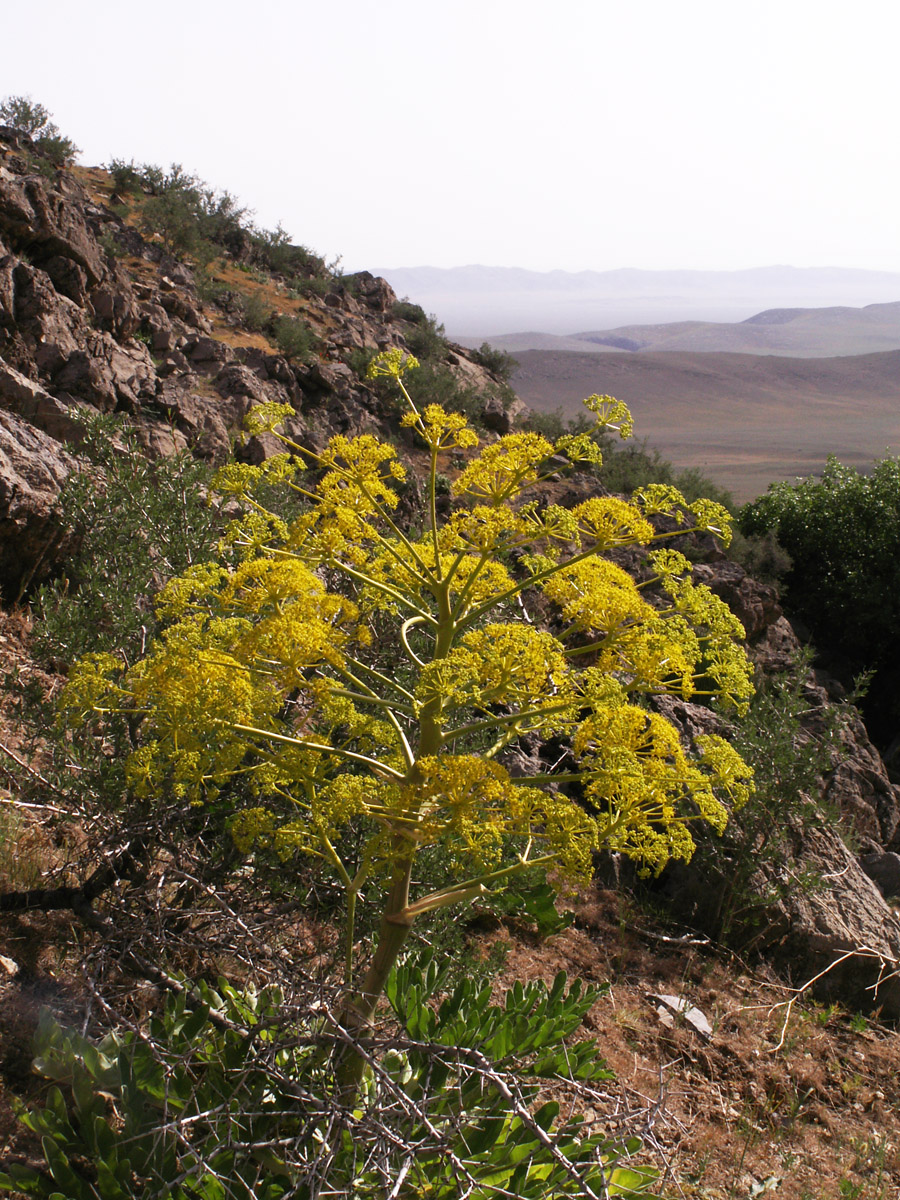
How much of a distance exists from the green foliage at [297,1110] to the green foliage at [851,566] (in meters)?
13.1

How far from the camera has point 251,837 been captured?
222 cm

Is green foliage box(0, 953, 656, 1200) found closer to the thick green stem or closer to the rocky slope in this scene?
the thick green stem

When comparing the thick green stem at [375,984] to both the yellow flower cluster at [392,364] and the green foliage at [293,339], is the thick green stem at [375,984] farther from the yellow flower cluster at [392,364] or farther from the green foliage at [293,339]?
the green foliage at [293,339]

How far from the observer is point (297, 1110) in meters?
2.38

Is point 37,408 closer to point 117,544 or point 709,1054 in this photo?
point 117,544

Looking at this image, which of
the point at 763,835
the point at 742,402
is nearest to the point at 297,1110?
the point at 763,835

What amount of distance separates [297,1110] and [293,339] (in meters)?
17.8

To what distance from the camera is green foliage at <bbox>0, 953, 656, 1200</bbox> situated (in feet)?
7.00

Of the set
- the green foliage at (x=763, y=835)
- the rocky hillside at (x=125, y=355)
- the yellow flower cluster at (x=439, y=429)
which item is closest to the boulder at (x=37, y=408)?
the rocky hillside at (x=125, y=355)

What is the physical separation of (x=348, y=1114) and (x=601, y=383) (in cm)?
9379

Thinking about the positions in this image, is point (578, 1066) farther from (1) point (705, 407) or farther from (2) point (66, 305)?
(1) point (705, 407)

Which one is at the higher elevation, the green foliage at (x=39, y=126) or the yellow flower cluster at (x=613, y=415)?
the green foliage at (x=39, y=126)

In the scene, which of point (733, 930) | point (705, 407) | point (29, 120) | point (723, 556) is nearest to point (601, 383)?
point (705, 407)

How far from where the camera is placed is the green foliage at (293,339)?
1738cm
